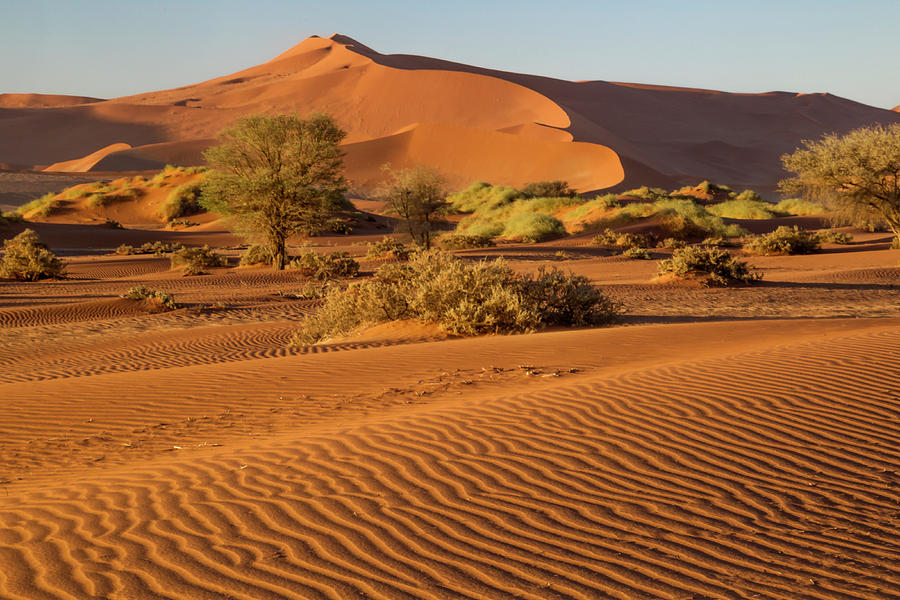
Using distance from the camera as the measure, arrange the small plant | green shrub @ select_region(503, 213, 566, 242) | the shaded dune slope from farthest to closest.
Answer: green shrub @ select_region(503, 213, 566, 242) < the small plant < the shaded dune slope

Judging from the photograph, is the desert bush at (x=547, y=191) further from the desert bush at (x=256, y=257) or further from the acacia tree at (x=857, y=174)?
the desert bush at (x=256, y=257)

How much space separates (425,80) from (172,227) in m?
71.0

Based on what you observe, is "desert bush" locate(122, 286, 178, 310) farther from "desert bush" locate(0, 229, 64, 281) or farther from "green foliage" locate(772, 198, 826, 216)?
"green foliage" locate(772, 198, 826, 216)

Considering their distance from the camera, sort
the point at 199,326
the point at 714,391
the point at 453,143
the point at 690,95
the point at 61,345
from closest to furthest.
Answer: the point at 714,391, the point at 61,345, the point at 199,326, the point at 453,143, the point at 690,95

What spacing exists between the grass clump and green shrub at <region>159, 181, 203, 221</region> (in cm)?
4004

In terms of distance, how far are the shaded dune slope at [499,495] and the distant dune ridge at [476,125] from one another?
62.3 m

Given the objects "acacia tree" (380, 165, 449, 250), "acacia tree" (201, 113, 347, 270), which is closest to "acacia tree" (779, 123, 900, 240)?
"acacia tree" (380, 165, 449, 250)

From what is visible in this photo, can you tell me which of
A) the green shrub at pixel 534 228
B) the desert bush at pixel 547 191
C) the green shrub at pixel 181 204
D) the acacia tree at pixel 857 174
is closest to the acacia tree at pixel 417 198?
the green shrub at pixel 534 228

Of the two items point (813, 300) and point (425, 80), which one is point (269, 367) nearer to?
point (813, 300)

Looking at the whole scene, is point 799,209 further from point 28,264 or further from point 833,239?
point 28,264

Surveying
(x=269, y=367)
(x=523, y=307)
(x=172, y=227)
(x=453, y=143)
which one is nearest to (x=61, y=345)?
(x=269, y=367)

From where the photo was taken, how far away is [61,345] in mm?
14102

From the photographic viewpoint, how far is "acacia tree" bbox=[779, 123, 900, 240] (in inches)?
1037

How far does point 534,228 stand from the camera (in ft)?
125
